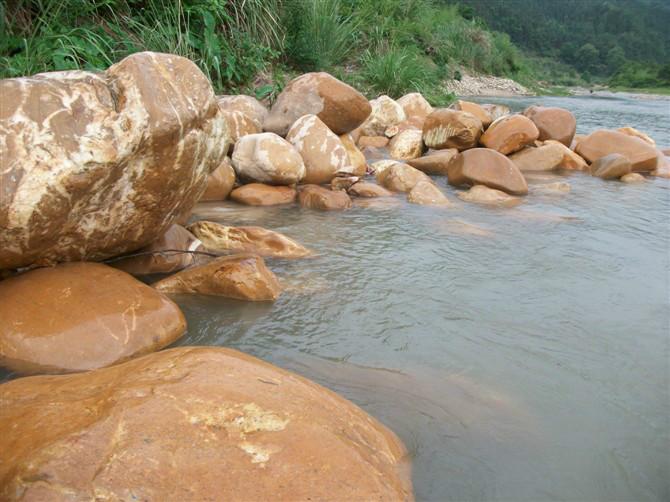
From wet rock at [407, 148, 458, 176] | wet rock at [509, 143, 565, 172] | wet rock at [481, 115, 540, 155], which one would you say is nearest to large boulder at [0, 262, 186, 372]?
wet rock at [407, 148, 458, 176]

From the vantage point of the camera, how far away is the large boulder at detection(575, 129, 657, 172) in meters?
8.52

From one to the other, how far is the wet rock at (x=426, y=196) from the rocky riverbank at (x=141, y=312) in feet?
0.52

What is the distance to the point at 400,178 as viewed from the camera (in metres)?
6.62

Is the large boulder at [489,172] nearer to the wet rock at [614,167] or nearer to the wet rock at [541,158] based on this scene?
the wet rock at [541,158]

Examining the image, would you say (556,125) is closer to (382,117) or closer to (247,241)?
(382,117)

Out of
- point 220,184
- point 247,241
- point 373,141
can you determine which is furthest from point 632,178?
point 247,241

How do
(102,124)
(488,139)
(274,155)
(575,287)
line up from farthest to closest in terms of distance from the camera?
(488,139), (274,155), (575,287), (102,124)

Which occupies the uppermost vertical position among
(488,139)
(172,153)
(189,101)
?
(189,101)

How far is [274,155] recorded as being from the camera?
5945 mm

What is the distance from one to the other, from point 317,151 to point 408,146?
8.65 ft

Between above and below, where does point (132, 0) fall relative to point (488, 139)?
above

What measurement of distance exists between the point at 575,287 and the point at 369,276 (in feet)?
4.24

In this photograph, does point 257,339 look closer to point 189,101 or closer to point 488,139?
point 189,101

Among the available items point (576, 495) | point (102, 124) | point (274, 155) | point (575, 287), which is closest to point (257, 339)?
point (102, 124)
